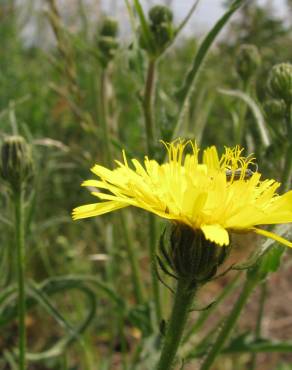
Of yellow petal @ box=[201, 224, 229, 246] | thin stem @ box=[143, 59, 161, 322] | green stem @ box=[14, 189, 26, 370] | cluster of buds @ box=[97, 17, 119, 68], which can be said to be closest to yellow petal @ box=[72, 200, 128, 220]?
A: yellow petal @ box=[201, 224, 229, 246]

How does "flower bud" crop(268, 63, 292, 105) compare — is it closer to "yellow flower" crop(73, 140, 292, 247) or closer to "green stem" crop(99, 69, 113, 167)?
"yellow flower" crop(73, 140, 292, 247)

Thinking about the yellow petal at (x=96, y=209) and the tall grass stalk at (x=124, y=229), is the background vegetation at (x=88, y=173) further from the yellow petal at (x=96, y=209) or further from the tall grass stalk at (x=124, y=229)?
the yellow petal at (x=96, y=209)

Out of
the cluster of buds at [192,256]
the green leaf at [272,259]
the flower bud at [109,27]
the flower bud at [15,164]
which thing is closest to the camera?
the cluster of buds at [192,256]

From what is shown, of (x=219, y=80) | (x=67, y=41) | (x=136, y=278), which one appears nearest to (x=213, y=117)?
(x=219, y=80)

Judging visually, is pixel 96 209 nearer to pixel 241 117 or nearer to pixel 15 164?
pixel 15 164

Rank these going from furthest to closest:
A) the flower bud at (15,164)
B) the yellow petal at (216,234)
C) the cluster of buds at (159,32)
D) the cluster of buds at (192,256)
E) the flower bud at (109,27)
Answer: the flower bud at (109,27), the cluster of buds at (159,32), the flower bud at (15,164), the cluster of buds at (192,256), the yellow petal at (216,234)

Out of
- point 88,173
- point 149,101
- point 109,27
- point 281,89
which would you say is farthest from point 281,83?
point 88,173

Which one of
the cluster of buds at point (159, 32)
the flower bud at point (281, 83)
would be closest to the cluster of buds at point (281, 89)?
the flower bud at point (281, 83)
